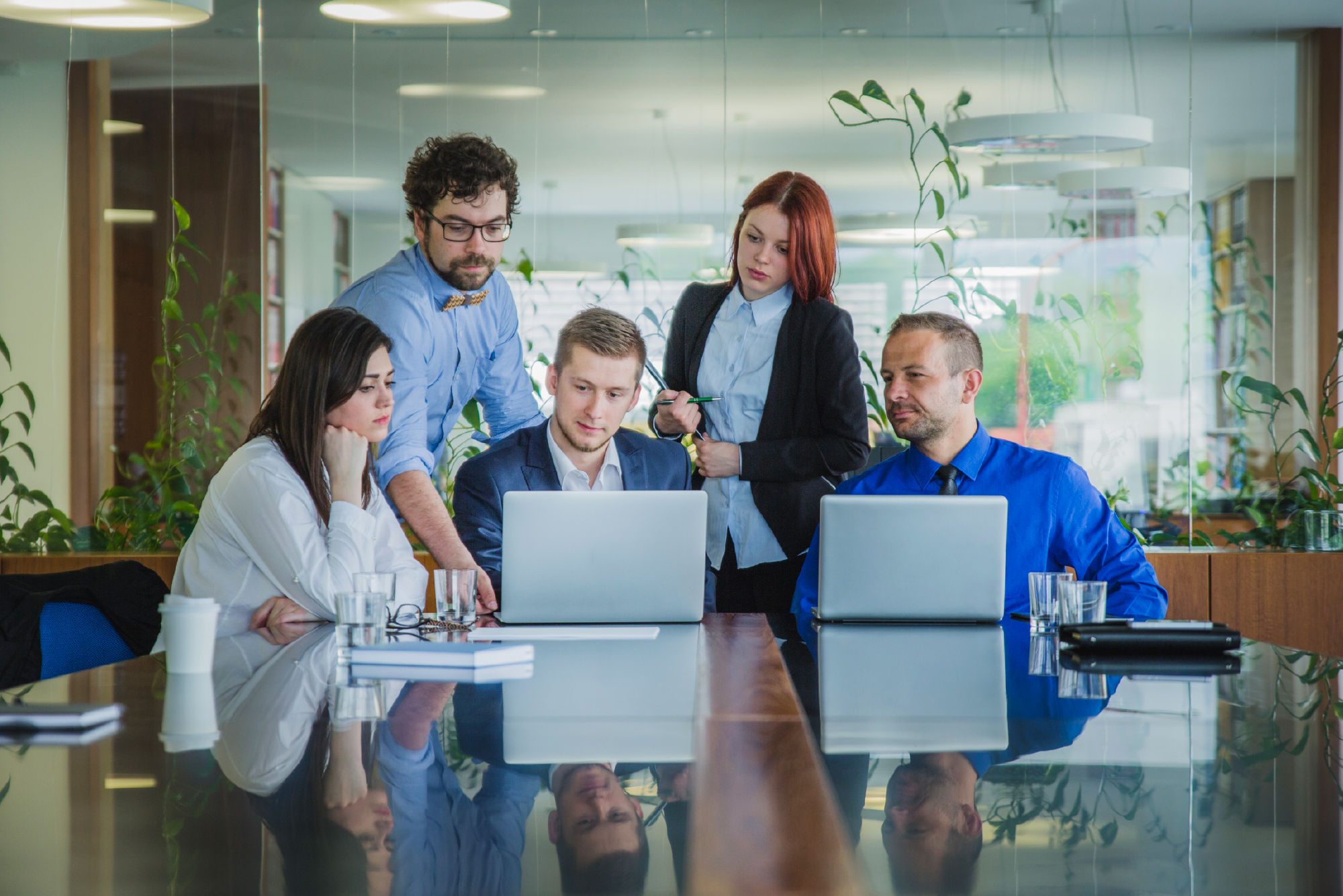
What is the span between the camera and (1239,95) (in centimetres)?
469

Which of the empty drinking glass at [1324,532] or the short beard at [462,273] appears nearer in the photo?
the short beard at [462,273]

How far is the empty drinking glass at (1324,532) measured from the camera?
432 centimetres

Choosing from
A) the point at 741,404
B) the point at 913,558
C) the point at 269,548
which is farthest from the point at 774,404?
the point at 269,548

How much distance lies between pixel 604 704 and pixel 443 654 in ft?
1.23

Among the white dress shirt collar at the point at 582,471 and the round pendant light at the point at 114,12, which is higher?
the round pendant light at the point at 114,12

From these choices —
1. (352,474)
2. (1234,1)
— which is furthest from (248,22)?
(1234,1)

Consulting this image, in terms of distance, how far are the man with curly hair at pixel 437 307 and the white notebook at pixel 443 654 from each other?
1356 mm

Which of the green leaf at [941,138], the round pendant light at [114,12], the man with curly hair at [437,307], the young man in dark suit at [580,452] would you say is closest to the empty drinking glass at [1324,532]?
the green leaf at [941,138]

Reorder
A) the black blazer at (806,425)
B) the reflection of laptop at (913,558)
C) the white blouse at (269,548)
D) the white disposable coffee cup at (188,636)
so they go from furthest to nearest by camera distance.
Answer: the black blazer at (806,425), the white blouse at (269,548), the reflection of laptop at (913,558), the white disposable coffee cup at (188,636)

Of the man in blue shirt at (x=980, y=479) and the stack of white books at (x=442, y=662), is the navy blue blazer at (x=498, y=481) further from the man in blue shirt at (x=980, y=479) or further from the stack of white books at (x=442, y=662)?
the stack of white books at (x=442, y=662)

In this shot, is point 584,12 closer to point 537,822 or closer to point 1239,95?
point 1239,95

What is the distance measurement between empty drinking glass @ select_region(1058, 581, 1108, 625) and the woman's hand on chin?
1.42 meters

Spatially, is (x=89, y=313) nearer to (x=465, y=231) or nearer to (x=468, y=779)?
(x=465, y=231)

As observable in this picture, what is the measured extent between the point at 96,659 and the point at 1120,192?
13.1 ft
